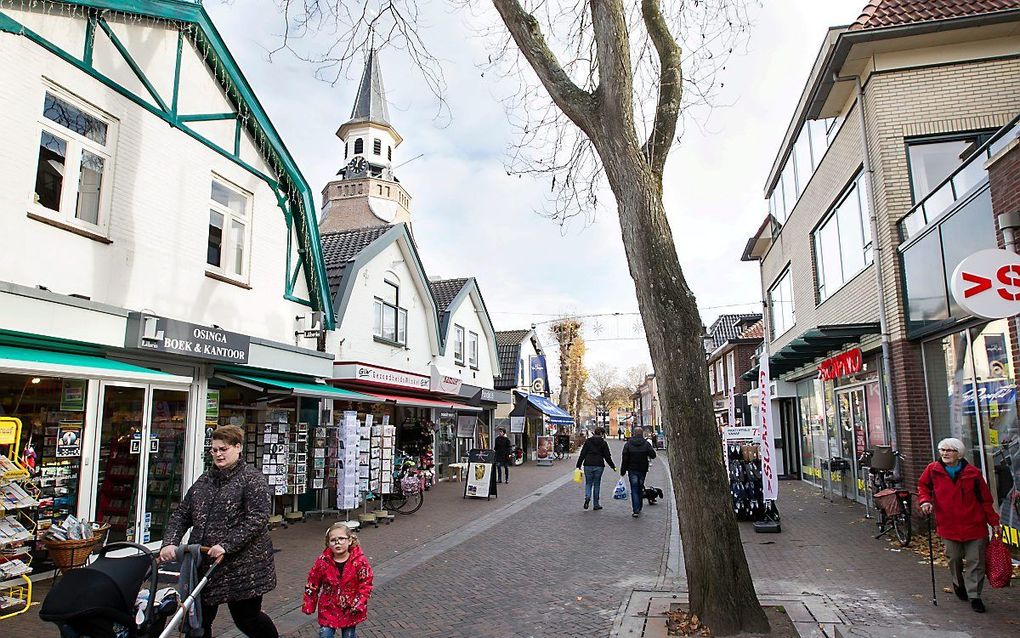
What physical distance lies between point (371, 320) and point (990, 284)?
41.6 ft

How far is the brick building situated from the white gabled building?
31.9ft

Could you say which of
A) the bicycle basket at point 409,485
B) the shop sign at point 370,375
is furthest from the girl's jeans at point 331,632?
the bicycle basket at point 409,485

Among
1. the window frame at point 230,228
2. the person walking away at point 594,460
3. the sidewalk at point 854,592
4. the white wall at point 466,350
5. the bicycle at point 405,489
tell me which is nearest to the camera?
the sidewalk at point 854,592

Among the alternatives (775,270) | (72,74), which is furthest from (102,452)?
(775,270)

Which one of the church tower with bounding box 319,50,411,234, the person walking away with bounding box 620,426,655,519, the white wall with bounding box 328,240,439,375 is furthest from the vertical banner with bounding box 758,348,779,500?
the church tower with bounding box 319,50,411,234

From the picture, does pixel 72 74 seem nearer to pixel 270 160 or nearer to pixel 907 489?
pixel 270 160

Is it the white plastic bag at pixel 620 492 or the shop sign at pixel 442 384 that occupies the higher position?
the shop sign at pixel 442 384

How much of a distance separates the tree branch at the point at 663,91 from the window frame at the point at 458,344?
16273 mm

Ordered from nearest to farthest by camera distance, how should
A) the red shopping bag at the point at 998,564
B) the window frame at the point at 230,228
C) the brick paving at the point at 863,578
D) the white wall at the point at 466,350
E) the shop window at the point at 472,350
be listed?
the brick paving at the point at 863,578 < the red shopping bag at the point at 998,564 < the window frame at the point at 230,228 < the white wall at the point at 466,350 < the shop window at the point at 472,350

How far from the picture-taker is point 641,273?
19.5 ft

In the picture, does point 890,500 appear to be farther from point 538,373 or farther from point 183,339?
point 538,373

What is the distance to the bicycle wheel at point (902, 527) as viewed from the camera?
9.24 metres

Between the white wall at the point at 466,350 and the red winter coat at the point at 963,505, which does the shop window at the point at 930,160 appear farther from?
the white wall at the point at 466,350

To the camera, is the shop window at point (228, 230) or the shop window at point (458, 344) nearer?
the shop window at point (228, 230)
